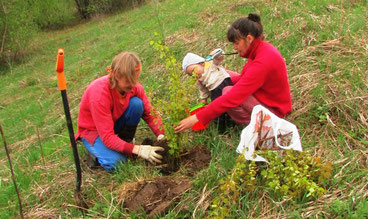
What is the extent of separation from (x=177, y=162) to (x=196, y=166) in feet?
0.76

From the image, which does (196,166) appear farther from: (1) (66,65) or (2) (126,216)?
(1) (66,65)

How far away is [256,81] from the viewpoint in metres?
2.66

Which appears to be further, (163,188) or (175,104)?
(175,104)

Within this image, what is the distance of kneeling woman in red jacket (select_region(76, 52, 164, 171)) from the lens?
8.77 ft

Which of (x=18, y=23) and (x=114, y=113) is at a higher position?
(x=114, y=113)

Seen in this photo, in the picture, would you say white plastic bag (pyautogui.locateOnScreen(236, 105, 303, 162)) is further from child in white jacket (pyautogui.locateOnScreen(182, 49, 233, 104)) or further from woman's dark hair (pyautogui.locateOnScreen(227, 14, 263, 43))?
child in white jacket (pyautogui.locateOnScreen(182, 49, 233, 104))

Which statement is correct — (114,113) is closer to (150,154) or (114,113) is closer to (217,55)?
(150,154)

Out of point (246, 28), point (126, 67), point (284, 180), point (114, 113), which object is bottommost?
point (284, 180)

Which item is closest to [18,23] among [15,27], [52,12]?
[15,27]

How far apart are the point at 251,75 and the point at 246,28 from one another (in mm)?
396

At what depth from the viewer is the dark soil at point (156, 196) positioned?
224 cm

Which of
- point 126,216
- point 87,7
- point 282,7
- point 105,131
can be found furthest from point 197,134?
point 87,7

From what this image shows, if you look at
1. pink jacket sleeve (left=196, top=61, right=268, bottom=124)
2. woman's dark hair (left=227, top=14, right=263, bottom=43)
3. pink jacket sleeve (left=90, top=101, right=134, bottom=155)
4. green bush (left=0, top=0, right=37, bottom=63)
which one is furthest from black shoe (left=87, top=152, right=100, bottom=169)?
green bush (left=0, top=0, right=37, bottom=63)

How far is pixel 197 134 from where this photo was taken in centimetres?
316
